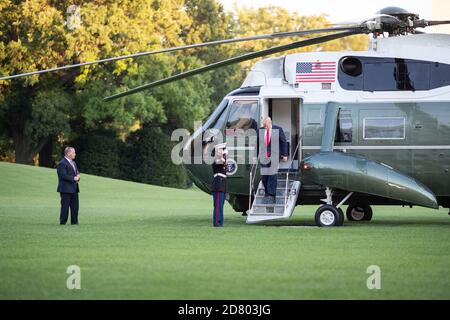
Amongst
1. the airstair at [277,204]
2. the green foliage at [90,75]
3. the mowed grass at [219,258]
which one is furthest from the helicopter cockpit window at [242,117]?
the green foliage at [90,75]

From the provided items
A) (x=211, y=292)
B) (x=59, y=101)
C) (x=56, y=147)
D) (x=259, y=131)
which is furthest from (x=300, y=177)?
(x=56, y=147)

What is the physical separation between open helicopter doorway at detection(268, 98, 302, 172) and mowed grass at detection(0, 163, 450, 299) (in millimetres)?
1544

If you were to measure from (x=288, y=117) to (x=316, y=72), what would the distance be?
4.49ft

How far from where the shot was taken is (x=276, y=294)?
1126 cm

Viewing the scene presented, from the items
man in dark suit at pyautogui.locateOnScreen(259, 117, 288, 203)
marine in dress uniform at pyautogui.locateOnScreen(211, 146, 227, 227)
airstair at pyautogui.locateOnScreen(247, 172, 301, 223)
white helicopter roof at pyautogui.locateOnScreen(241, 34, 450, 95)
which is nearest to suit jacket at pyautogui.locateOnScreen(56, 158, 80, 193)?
marine in dress uniform at pyautogui.locateOnScreen(211, 146, 227, 227)

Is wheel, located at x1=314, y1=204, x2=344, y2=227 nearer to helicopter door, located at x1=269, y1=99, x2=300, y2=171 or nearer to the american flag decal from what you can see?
helicopter door, located at x1=269, y1=99, x2=300, y2=171

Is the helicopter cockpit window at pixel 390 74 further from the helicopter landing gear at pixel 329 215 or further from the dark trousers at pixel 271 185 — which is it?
the dark trousers at pixel 271 185

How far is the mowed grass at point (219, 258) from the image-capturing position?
11.6 metres

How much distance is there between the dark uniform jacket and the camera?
857 inches

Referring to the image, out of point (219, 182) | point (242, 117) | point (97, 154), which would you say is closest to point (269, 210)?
point (219, 182)

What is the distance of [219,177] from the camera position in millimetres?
21828

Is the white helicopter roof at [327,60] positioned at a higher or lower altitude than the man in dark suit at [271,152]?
higher

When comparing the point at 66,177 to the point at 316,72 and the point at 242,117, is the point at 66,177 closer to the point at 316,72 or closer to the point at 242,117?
the point at 242,117

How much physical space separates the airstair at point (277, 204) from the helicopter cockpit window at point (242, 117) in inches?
55.3
